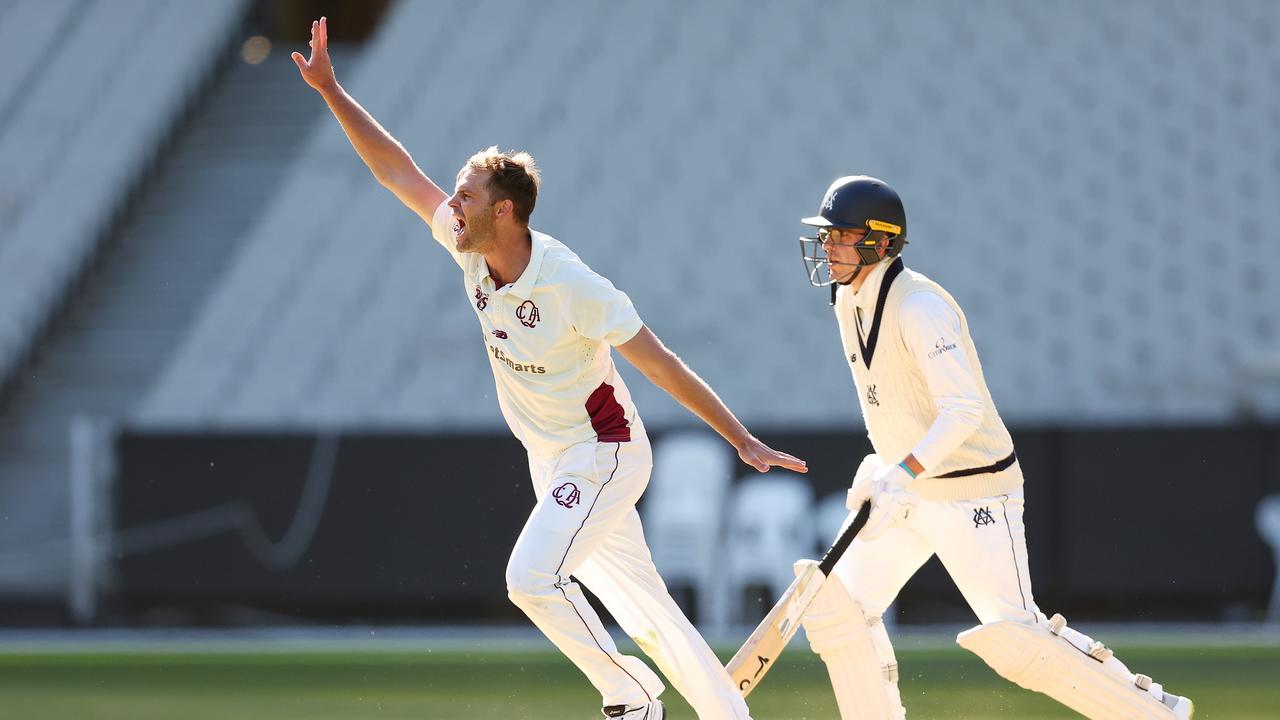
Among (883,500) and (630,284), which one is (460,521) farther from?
(883,500)

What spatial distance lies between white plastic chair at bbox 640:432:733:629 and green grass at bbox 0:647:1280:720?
5.82 ft

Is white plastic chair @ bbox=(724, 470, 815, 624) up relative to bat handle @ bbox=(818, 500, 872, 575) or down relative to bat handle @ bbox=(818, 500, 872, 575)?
down

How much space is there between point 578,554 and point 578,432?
1.31 feet

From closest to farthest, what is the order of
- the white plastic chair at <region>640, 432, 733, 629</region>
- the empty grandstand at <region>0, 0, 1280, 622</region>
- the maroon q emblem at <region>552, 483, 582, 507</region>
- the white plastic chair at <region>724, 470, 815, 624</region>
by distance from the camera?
the maroon q emblem at <region>552, 483, 582, 507</region>
the white plastic chair at <region>724, 470, 815, 624</region>
the white plastic chair at <region>640, 432, 733, 629</region>
the empty grandstand at <region>0, 0, 1280, 622</region>

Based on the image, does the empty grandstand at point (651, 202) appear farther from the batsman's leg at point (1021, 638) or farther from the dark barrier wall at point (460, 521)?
the batsman's leg at point (1021, 638)

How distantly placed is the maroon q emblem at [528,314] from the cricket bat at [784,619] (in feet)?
3.86

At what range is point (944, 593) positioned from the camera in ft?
40.0

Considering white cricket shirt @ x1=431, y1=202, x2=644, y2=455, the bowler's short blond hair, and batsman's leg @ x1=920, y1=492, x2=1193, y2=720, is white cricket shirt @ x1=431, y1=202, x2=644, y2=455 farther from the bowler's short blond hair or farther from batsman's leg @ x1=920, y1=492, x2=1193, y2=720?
batsman's leg @ x1=920, y1=492, x2=1193, y2=720

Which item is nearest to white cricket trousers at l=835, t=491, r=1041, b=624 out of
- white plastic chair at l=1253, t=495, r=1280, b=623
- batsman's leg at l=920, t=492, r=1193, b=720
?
batsman's leg at l=920, t=492, r=1193, b=720

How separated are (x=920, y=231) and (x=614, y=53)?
356 centimetres

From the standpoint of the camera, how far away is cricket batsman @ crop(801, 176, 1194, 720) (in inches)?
216

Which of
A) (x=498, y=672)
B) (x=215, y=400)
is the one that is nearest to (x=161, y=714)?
(x=498, y=672)

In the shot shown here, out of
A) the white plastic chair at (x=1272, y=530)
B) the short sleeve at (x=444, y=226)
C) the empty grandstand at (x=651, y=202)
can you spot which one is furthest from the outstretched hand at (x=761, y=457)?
the empty grandstand at (x=651, y=202)

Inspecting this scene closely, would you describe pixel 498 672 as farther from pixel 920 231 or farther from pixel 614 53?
pixel 614 53
